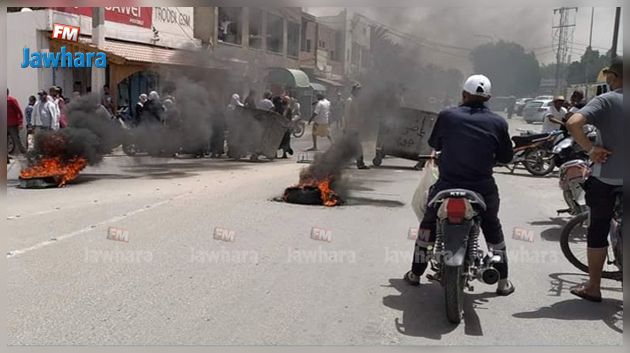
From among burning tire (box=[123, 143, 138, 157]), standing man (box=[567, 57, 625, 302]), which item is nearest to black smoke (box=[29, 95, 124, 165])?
burning tire (box=[123, 143, 138, 157])

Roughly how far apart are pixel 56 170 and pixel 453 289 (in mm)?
7895

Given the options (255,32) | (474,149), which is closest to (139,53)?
(255,32)

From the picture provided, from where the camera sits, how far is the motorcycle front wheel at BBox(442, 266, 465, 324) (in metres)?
3.92

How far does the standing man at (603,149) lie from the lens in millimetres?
4246

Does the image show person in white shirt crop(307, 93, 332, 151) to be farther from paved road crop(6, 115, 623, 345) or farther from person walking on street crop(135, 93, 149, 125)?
paved road crop(6, 115, 623, 345)

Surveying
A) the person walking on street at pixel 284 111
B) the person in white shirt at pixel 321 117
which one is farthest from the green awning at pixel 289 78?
the person in white shirt at pixel 321 117

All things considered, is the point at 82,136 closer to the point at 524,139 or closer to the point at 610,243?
the point at 610,243

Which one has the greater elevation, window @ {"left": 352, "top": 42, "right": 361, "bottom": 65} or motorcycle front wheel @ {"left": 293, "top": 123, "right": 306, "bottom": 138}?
window @ {"left": 352, "top": 42, "right": 361, "bottom": 65}

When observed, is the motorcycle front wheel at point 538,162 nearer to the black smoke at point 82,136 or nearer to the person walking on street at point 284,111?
the person walking on street at point 284,111

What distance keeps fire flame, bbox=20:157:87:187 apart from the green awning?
721cm

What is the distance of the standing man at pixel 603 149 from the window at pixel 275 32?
10324mm

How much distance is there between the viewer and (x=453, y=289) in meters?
3.92

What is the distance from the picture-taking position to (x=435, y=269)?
439 centimetres

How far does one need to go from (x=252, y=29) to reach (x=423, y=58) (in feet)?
20.3
